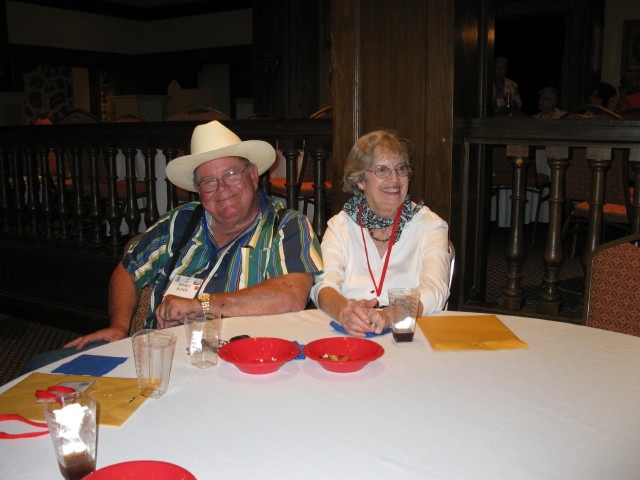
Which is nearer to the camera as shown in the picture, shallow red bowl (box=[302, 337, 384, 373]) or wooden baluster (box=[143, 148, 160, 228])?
shallow red bowl (box=[302, 337, 384, 373])

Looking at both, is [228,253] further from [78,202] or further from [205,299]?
[78,202]

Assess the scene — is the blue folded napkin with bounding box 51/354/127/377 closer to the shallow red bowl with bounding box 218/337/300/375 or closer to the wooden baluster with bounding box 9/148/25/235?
the shallow red bowl with bounding box 218/337/300/375

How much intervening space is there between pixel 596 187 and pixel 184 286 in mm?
1762

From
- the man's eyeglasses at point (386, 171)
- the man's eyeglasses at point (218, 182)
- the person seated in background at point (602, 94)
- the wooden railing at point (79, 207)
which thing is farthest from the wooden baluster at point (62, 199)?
the person seated in background at point (602, 94)

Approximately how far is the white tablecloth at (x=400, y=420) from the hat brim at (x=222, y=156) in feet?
2.90

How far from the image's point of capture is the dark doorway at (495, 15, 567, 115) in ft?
32.2

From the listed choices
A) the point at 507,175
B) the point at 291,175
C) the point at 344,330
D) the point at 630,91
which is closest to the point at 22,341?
A: the point at 291,175

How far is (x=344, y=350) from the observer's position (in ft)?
5.00

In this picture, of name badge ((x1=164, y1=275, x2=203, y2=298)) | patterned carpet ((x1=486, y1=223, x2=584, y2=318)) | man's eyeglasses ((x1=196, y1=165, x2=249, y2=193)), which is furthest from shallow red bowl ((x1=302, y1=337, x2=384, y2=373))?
patterned carpet ((x1=486, y1=223, x2=584, y2=318))

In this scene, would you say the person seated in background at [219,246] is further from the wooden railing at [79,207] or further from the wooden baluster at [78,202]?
the wooden baluster at [78,202]

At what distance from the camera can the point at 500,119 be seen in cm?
286

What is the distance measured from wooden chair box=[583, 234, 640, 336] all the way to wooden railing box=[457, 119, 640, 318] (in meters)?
0.71

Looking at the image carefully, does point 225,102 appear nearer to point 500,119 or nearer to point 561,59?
point 561,59

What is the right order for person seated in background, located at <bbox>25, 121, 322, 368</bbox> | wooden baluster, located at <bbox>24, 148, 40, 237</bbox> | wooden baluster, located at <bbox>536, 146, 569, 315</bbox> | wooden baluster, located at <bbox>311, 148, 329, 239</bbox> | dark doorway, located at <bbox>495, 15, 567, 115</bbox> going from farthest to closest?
dark doorway, located at <bbox>495, 15, 567, 115</bbox> → wooden baluster, located at <bbox>24, 148, 40, 237</bbox> → wooden baluster, located at <bbox>311, 148, 329, 239</bbox> → wooden baluster, located at <bbox>536, 146, 569, 315</bbox> → person seated in background, located at <bbox>25, 121, 322, 368</bbox>
